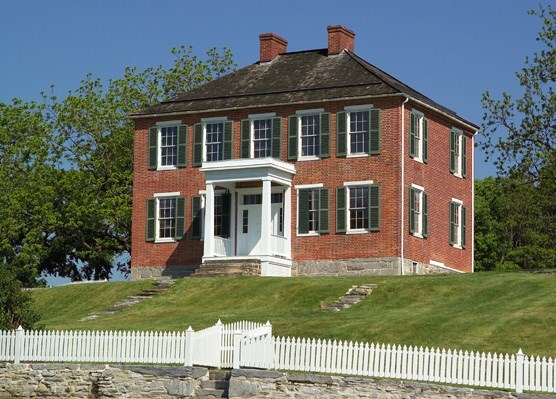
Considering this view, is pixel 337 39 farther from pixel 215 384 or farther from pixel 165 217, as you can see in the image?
pixel 215 384

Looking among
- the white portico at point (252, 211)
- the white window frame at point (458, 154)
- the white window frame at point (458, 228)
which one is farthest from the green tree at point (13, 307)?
the white window frame at point (458, 154)

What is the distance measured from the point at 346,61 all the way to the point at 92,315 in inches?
603

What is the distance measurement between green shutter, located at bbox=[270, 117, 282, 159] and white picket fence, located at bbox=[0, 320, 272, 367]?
17.3 meters

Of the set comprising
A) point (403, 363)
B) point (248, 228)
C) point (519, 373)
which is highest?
point (248, 228)

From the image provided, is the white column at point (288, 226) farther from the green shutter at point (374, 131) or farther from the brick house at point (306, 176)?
the green shutter at point (374, 131)

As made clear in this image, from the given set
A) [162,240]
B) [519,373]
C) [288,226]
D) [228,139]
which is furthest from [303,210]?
[519,373]

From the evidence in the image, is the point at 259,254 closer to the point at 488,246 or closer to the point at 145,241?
the point at 145,241

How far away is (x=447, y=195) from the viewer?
52000 millimetres

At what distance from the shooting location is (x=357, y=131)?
161 feet

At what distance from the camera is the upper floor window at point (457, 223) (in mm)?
52281

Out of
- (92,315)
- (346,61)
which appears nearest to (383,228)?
(346,61)

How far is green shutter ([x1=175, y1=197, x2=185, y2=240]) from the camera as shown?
52.3m

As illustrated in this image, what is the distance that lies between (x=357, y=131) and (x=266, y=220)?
4.51 m

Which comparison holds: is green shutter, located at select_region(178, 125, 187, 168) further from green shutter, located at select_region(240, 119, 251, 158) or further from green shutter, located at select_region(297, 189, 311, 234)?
green shutter, located at select_region(297, 189, 311, 234)
